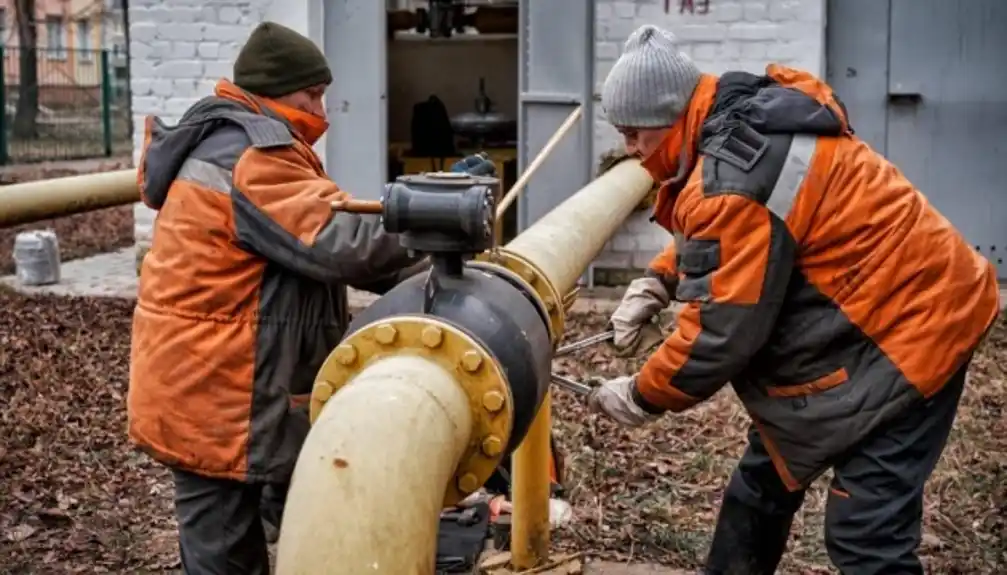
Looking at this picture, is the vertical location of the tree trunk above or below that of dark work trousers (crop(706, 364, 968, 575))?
above

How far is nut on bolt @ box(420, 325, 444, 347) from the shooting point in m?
1.97

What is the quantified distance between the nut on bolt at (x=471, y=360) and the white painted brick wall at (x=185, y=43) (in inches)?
258

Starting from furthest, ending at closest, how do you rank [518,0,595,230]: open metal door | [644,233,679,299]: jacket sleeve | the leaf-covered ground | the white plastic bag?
the white plastic bag
[518,0,595,230]: open metal door
the leaf-covered ground
[644,233,679,299]: jacket sleeve

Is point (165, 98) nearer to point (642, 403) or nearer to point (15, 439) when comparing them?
point (15, 439)

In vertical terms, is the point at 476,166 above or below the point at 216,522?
above

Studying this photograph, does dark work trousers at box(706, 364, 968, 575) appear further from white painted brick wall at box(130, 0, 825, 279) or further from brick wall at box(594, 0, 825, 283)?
white painted brick wall at box(130, 0, 825, 279)

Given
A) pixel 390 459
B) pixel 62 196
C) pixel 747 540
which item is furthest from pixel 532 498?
pixel 390 459

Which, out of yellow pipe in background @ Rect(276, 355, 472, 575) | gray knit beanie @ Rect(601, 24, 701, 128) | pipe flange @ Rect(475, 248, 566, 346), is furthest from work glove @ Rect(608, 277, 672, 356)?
yellow pipe in background @ Rect(276, 355, 472, 575)

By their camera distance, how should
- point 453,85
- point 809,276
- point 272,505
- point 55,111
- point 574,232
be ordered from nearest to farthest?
point 809,276
point 272,505
point 574,232
point 453,85
point 55,111

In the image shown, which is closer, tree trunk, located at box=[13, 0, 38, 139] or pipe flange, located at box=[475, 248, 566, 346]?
pipe flange, located at box=[475, 248, 566, 346]

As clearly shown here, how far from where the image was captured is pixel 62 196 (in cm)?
451

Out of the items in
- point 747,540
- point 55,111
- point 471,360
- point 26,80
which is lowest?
point 747,540

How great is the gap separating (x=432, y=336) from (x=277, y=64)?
1180 mm

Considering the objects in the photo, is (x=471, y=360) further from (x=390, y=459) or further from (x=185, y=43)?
(x=185, y=43)
